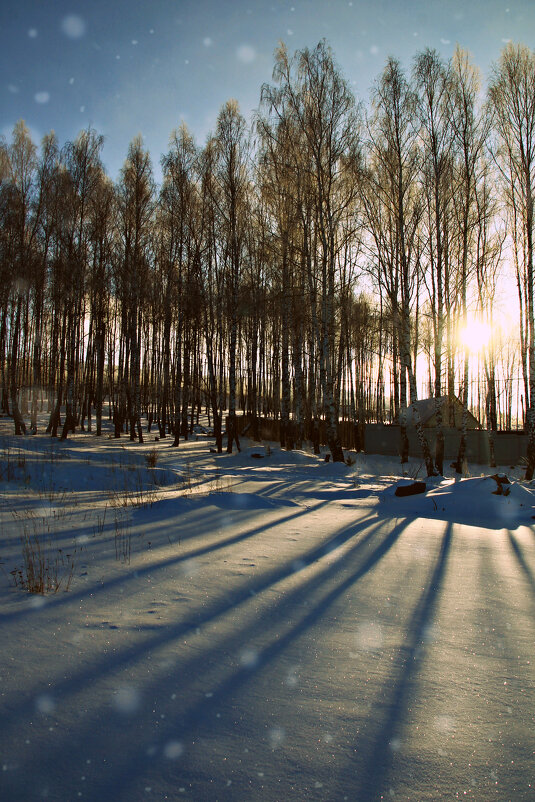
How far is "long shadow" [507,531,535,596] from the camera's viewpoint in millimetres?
3665

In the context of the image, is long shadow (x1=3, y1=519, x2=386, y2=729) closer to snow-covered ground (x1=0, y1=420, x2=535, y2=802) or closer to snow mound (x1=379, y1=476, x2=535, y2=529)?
snow-covered ground (x1=0, y1=420, x2=535, y2=802)

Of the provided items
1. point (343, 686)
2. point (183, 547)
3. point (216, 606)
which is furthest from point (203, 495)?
point (343, 686)

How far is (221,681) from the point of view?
6.64 feet

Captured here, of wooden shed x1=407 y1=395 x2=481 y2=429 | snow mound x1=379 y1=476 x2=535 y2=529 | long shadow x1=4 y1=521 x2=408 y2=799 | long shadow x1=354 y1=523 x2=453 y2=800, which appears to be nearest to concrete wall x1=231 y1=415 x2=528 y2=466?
wooden shed x1=407 y1=395 x2=481 y2=429

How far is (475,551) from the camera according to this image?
4605 mm

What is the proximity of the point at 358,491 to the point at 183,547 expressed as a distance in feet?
18.0

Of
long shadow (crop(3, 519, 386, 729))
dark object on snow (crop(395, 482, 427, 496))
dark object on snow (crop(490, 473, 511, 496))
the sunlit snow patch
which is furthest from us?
dark object on snow (crop(395, 482, 427, 496))

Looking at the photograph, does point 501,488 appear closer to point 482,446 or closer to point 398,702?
point 398,702

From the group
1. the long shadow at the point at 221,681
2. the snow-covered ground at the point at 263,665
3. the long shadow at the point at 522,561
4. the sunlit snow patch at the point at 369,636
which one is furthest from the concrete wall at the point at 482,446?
the sunlit snow patch at the point at 369,636

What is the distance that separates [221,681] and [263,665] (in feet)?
0.83

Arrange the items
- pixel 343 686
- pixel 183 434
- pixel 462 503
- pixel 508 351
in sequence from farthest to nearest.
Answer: pixel 508 351 < pixel 183 434 < pixel 462 503 < pixel 343 686

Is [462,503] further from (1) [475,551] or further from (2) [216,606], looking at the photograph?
(2) [216,606]

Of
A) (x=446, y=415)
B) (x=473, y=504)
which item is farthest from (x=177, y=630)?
(x=446, y=415)

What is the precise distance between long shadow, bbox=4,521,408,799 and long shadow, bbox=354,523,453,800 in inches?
22.2
